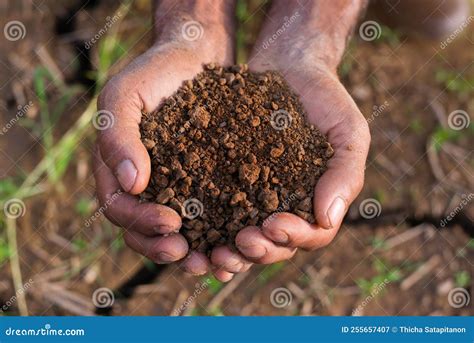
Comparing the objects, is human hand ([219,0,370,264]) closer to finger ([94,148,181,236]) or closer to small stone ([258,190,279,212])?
small stone ([258,190,279,212])

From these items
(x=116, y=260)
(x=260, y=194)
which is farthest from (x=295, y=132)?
(x=116, y=260)

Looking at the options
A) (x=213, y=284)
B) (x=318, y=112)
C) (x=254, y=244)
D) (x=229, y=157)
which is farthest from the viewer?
(x=213, y=284)

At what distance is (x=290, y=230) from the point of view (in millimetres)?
1913

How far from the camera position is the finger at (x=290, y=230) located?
1.90m

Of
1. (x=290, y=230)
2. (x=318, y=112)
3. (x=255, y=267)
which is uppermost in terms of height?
(x=318, y=112)

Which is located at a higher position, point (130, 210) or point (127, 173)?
point (127, 173)

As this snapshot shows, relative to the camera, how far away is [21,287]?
2.88 m

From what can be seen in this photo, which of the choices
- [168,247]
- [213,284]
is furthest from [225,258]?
[213,284]

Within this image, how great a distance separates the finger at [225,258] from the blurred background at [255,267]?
948 millimetres

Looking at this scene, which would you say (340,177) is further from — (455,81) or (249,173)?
(455,81)

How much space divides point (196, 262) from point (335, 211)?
1.71 ft

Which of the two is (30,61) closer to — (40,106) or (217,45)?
(40,106)

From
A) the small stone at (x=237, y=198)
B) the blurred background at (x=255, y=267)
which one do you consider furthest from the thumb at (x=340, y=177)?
the blurred background at (x=255, y=267)

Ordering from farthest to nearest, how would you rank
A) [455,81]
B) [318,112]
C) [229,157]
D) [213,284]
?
[455,81] → [213,284] → [318,112] → [229,157]
